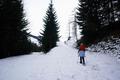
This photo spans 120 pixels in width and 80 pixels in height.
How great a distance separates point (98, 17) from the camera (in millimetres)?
24594

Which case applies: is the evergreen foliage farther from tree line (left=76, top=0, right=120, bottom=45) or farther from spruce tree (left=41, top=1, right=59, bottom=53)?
tree line (left=76, top=0, right=120, bottom=45)

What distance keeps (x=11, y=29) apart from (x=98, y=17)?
14.9 meters

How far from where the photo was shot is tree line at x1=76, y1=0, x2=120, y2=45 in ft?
78.8

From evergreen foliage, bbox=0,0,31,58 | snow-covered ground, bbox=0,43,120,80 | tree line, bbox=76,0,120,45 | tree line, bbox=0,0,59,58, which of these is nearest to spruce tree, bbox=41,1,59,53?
tree line, bbox=0,0,59,58

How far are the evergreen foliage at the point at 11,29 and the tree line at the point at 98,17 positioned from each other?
1093cm

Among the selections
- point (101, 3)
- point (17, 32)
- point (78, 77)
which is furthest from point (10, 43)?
point (101, 3)

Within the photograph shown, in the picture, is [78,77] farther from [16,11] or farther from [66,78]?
[16,11]

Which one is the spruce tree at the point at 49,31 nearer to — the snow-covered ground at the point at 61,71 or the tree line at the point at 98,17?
the tree line at the point at 98,17

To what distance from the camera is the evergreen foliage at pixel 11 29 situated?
2020cm

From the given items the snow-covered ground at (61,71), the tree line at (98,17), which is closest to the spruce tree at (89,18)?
the tree line at (98,17)

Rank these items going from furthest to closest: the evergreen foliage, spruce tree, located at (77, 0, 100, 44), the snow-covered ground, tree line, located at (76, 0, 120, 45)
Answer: tree line, located at (76, 0, 120, 45), spruce tree, located at (77, 0, 100, 44), the evergreen foliage, the snow-covered ground

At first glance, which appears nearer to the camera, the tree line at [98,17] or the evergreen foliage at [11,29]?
the evergreen foliage at [11,29]

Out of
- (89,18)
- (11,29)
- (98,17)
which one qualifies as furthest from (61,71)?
(98,17)

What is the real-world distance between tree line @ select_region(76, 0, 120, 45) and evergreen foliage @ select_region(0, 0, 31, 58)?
430 inches
